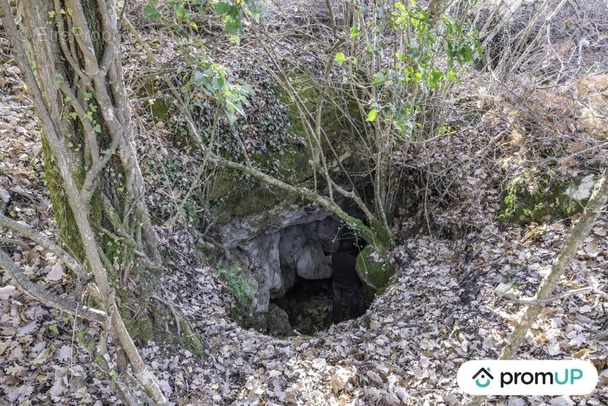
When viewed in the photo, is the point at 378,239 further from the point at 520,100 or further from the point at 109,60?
the point at 109,60

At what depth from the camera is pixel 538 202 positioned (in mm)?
5180

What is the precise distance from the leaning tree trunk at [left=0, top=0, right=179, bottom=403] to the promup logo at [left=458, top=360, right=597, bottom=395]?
8.12 ft

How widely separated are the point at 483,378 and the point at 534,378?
0.35 meters

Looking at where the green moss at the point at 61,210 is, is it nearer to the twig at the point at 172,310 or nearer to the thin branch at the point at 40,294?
the twig at the point at 172,310

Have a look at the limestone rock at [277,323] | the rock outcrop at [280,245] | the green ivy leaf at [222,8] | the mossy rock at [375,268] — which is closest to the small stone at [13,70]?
the rock outcrop at [280,245]

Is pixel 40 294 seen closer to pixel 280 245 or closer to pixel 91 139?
pixel 91 139

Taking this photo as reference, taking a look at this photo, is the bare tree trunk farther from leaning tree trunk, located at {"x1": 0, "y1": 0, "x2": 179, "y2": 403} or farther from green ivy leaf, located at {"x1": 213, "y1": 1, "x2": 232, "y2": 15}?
leaning tree trunk, located at {"x1": 0, "y1": 0, "x2": 179, "y2": 403}

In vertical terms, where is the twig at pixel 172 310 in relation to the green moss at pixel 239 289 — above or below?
above

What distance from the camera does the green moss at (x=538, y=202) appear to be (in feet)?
16.2

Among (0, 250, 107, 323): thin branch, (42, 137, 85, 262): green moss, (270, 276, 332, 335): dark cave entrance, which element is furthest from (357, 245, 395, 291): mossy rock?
(0, 250, 107, 323): thin branch

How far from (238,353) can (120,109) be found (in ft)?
8.32

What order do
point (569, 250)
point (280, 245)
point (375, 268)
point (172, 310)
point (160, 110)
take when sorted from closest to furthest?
point (569, 250)
point (172, 310)
point (160, 110)
point (375, 268)
point (280, 245)

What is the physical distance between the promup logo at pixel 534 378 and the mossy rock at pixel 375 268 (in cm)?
283

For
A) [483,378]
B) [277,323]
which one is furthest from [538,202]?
[277,323]
